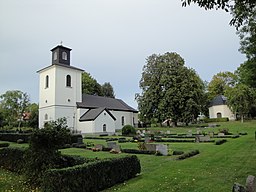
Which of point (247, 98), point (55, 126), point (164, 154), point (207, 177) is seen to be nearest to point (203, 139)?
point (164, 154)

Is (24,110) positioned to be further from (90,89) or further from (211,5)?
(211,5)

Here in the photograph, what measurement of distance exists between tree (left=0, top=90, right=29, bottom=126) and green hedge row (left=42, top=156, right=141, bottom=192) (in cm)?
5960

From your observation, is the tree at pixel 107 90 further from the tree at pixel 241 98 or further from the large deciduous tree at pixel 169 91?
the tree at pixel 241 98

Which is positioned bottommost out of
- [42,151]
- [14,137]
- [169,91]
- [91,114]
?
[14,137]

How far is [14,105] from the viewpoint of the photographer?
62031 mm

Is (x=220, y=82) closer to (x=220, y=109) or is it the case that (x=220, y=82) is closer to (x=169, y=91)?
(x=220, y=109)

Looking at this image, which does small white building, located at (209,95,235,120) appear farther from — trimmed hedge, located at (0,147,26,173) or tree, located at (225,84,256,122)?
trimmed hedge, located at (0,147,26,173)

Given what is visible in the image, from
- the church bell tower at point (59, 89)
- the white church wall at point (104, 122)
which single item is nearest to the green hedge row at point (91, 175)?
the white church wall at point (104, 122)

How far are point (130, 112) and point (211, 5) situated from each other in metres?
54.4

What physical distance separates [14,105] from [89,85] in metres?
20.6

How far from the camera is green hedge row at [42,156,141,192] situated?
659 centimetres

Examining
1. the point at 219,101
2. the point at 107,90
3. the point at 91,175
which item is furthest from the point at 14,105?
the point at 91,175

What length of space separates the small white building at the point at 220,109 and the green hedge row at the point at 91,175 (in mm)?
57910

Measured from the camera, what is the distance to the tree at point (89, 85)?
218 feet
